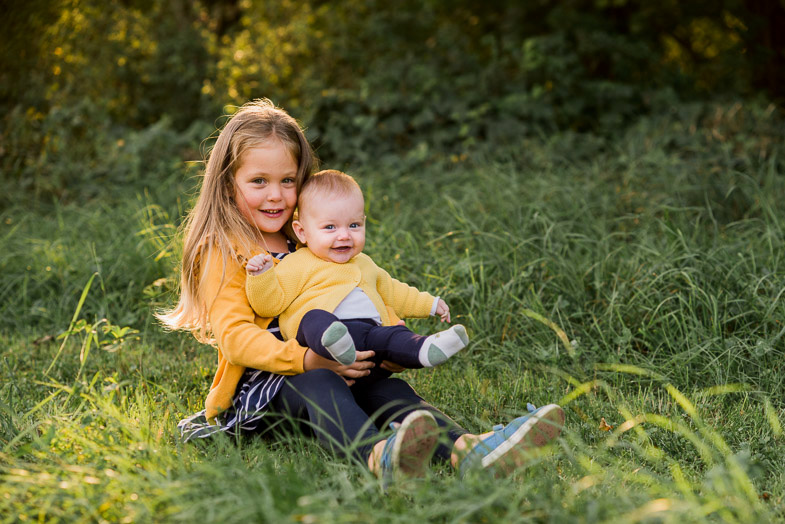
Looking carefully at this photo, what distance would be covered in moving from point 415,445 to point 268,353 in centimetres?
62

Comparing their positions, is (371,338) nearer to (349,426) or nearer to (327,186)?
(349,426)

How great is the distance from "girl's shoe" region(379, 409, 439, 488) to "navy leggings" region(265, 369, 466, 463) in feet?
0.17

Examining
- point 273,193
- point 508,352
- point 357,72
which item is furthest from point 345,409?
point 357,72

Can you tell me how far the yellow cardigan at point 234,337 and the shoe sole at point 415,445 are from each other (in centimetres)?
52

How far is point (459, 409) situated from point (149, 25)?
731cm

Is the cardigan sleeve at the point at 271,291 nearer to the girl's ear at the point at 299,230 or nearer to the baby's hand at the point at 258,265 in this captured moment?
the baby's hand at the point at 258,265

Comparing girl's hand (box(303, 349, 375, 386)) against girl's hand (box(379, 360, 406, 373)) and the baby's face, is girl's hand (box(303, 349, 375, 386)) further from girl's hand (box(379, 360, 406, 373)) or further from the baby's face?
the baby's face

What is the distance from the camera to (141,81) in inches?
340

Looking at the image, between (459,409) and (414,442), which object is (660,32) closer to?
(459,409)

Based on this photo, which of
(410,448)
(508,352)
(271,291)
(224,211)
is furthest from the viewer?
(508,352)

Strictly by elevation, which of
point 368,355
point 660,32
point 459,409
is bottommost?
point 459,409

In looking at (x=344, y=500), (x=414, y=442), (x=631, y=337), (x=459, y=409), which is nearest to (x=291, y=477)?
(x=344, y=500)

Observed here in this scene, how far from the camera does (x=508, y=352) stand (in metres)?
3.53

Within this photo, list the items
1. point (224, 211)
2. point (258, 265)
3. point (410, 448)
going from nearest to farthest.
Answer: point (410, 448)
point (258, 265)
point (224, 211)
